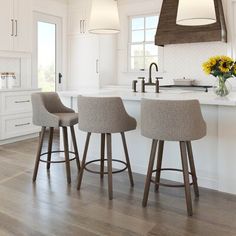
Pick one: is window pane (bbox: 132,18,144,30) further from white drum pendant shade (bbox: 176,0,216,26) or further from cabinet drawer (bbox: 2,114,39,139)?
white drum pendant shade (bbox: 176,0,216,26)

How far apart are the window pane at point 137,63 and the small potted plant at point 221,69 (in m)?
3.43

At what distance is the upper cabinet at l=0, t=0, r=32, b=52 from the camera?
202 inches

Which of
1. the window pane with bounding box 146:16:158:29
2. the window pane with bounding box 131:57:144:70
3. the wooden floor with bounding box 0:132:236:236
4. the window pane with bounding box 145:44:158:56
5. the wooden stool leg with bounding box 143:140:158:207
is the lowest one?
the wooden floor with bounding box 0:132:236:236

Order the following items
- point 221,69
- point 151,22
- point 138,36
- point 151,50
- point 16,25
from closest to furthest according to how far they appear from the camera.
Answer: point 221,69, point 16,25, point 151,22, point 151,50, point 138,36

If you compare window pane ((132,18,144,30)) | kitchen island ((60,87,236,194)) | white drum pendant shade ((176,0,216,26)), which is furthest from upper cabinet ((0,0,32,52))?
white drum pendant shade ((176,0,216,26))

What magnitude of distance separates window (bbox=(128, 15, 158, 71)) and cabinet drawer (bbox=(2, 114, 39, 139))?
93.0 inches

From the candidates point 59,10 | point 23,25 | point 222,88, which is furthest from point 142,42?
point 222,88

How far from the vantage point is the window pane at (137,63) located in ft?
21.2

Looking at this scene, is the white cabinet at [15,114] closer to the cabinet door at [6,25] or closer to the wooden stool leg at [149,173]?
the cabinet door at [6,25]

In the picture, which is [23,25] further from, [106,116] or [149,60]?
[106,116]

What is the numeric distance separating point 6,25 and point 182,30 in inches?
111

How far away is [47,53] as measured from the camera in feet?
20.5

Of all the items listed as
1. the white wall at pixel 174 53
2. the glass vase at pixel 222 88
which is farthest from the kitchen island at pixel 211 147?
the white wall at pixel 174 53

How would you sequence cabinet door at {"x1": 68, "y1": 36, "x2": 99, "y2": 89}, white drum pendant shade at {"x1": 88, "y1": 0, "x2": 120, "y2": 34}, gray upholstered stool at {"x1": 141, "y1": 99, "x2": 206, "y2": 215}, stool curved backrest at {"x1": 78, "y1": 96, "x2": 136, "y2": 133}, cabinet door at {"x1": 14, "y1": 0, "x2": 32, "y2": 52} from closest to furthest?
Result: gray upholstered stool at {"x1": 141, "y1": 99, "x2": 206, "y2": 215} < stool curved backrest at {"x1": 78, "y1": 96, "x2": 136, "y2": 133} < white drum pendant shade at {"x1": 88, "y1": 0, "x2": 120, "y2": 34} < cabinet door at {"x1": 14, "y1": 0, "x2": 32, "y2": 52} < cabinet door at {"x1": 68, "y1": 36, "x2": 99, "y2": 89}
